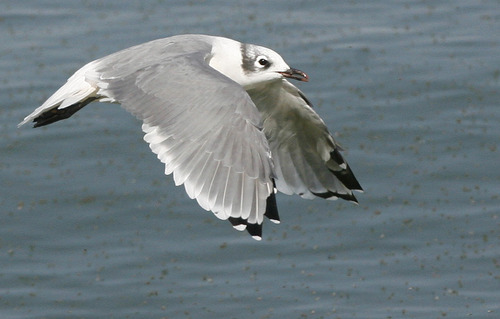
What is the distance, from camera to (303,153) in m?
10.4

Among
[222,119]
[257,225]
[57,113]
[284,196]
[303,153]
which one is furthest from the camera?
[284,196]

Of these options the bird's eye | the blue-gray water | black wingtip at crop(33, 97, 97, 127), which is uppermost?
the bird's eye

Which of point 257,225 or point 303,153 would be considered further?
point 303,153

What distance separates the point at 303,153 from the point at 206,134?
182cm

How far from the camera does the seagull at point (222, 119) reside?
8.54m

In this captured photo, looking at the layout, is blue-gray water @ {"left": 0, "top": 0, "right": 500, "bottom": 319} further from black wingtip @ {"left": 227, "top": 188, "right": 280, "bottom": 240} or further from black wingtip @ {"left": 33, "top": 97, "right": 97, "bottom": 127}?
black wingtip @ {"left": 227, "top": 188, "right": 280, "bottom": 240}

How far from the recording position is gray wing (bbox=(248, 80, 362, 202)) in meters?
10.2

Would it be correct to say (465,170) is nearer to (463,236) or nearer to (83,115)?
(463,236)

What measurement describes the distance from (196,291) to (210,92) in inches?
241

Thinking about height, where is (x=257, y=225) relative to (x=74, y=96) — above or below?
below

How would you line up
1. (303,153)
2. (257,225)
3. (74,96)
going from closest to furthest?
(257,225) → (74,96) → (303,153)

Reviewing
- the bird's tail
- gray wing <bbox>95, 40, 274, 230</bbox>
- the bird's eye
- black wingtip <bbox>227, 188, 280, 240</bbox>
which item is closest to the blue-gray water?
the bird's eye

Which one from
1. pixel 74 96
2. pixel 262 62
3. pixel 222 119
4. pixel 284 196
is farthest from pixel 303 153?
pixel 284 196

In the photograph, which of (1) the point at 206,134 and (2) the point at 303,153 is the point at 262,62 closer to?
(2) the point at 303,153
